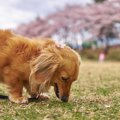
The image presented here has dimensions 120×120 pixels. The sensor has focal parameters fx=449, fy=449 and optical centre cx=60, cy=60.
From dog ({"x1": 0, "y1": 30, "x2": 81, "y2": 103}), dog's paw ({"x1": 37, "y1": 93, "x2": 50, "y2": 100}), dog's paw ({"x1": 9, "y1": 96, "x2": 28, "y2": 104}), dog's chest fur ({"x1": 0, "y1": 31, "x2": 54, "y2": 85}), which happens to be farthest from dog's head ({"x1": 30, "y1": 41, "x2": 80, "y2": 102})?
dog's paw ({"x1": 37, "y1": 93, "x2": 50, "y2": 100})

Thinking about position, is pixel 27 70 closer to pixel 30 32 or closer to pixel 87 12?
pixel 87 12

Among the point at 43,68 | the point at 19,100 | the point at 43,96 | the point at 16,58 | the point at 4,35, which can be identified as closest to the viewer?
the point at 43,68

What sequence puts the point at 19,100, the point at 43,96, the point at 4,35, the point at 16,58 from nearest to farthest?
A: the point at 16,58
the point at 19,100
the point at 4,35
the point at 43,96

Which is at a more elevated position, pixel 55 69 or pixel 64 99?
pixel 55 69

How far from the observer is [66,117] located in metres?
5.32

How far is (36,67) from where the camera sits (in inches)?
236

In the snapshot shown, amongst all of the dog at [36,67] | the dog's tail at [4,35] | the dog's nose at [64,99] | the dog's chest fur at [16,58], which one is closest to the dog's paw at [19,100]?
the dog at [36,67]

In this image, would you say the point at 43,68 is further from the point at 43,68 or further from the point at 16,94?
the point at 16,94

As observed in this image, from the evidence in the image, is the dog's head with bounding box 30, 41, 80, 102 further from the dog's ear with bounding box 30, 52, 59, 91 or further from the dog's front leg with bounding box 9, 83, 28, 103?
the dog's front leg with bounding box 9, 83, 28, 103

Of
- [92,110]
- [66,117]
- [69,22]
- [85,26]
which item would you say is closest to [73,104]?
[92,110]

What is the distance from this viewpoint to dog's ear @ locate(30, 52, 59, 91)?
5973 millimetres

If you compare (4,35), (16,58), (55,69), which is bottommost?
(55,69)

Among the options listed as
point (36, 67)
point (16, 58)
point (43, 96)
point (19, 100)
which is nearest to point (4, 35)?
point (16, 58)

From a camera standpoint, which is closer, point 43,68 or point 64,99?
point 43,68
